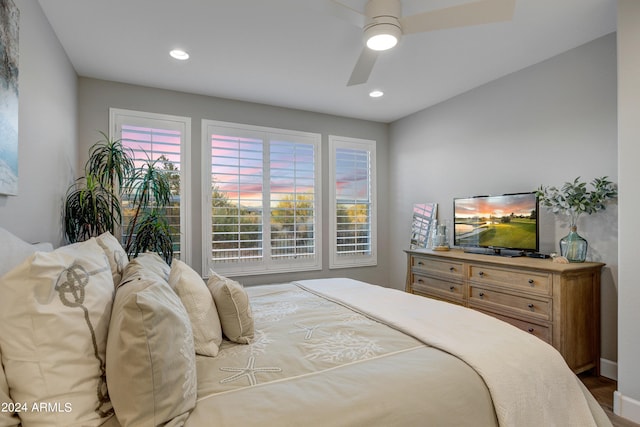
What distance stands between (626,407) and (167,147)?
445cm

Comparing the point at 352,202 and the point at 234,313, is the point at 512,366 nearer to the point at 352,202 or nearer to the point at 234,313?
the point at 234,313

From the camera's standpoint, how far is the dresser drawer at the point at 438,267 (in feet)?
10.8

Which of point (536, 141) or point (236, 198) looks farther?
point (236, 198)

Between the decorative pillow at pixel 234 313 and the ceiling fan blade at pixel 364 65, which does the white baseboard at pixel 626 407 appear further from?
the ceiling fan blade at pixel 364 65

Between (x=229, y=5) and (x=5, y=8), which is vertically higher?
(x=229, y=5)

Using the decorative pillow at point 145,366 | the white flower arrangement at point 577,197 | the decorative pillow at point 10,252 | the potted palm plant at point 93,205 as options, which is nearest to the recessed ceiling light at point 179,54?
the potted palm plant at point 93,205

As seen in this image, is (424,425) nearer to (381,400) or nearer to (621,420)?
(381,400)

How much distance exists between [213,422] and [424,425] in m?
0.69

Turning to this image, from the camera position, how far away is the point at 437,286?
3.56 meters

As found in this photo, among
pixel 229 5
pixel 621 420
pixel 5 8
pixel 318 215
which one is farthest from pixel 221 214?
pixel 621 420

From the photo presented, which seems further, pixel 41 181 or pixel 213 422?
pixel 41 181

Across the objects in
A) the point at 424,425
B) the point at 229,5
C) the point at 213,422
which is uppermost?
the point at 229,5

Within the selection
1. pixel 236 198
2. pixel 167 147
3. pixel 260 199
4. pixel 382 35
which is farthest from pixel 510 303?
pixel 167 147

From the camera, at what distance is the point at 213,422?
3.15ft
